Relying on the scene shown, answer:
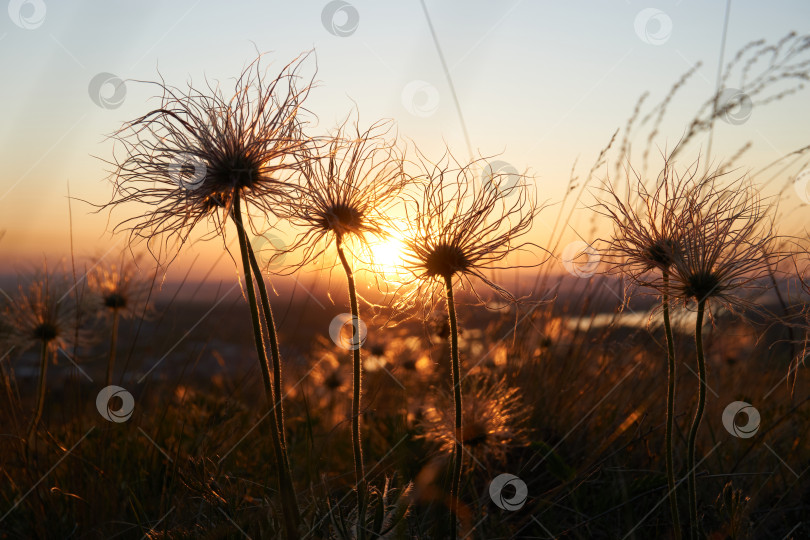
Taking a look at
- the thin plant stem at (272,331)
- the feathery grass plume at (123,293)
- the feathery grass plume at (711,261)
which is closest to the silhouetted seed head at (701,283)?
the feathery grass plume at (711,261)

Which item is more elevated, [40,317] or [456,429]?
[456,429]

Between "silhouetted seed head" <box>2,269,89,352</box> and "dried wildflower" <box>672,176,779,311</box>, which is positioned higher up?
"dried wildflower" <box>672,176,779,311</box>

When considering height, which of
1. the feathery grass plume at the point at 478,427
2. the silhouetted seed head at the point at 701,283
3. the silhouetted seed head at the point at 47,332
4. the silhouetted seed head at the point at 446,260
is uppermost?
the silhouetted seed head at the point at 701,283

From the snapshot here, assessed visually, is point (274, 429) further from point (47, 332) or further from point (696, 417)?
point (47, 332)

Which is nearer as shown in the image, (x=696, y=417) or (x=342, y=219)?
(x=696, y=417)

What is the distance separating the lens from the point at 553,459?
2992 millimetres

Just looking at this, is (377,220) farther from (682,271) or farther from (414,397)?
(414,397)

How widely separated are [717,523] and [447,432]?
3.98 feet

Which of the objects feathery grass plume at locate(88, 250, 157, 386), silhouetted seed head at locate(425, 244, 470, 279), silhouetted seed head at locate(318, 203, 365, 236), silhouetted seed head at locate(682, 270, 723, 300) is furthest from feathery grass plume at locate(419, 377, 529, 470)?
feathery grass plume at locate(88, 250, 157, 386)

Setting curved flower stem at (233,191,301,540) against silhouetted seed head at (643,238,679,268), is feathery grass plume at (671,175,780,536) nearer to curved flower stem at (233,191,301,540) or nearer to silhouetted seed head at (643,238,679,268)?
silhouetted seed head at (643,238,679,268)

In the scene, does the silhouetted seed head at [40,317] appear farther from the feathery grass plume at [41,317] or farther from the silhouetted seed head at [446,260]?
the silhouetted seed head at [446,260]

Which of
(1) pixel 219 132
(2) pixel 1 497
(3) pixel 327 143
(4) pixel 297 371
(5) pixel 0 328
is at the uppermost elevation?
(3) pixel 327 143

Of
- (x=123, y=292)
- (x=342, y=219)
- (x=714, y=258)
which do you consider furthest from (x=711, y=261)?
(x=123, y=292)

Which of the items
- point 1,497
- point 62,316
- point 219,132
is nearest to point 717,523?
point 219,132
